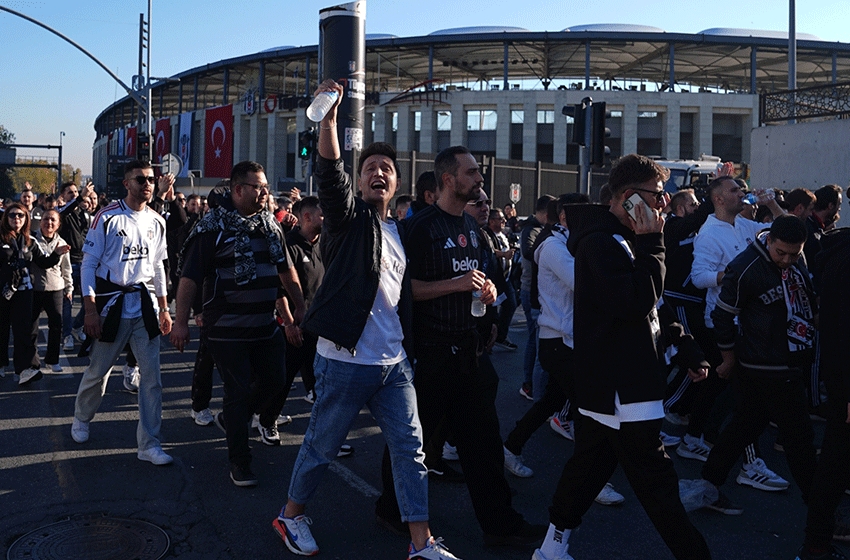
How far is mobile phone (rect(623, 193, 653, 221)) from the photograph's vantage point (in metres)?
3.53

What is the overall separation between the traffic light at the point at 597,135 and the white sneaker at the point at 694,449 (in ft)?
20.6

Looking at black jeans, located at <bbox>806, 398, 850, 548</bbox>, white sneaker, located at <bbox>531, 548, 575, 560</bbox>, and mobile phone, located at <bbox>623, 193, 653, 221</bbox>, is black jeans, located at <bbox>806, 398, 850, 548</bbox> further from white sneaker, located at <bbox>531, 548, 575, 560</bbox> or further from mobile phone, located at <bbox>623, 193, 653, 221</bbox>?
mobile phone, located at <bbox>623, 193, 653, 221</bbox>

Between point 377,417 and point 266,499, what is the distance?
1.33m

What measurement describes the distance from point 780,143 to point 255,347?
17.1 meters

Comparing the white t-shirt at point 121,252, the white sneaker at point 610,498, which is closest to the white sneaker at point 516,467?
the white sneaker at point 610,498

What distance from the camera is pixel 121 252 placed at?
19.6 ft

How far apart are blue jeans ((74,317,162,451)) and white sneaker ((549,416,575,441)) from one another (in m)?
3.06

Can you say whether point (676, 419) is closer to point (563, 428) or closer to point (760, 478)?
point (563, 428)

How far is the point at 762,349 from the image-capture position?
4.66m

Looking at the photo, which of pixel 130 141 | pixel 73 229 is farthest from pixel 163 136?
pixel 73 229

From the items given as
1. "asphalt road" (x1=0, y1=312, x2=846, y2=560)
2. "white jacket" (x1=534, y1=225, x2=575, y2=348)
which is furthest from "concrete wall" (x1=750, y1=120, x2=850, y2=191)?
"white jacket" (x1=534, y1=225, x2=575, y2=348)

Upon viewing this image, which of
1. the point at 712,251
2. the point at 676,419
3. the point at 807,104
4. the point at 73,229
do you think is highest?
the point at 807,104

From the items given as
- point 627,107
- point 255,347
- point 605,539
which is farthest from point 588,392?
point 627,107

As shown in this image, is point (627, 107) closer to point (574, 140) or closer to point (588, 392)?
point (574, 140)
